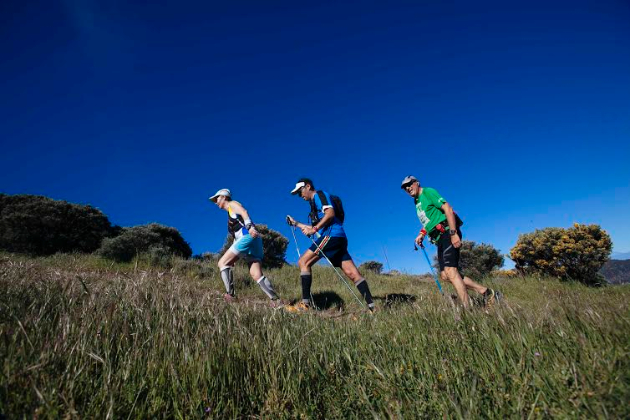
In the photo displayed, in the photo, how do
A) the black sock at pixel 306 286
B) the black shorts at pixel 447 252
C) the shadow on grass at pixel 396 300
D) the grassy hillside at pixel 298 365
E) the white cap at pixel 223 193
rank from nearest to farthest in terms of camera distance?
1. the grassy hillside at pixel 298 365
2. the shadow on grass at pixel 396 300
3. the black shorts at pixel 447 252
4. the black sock at pixel 306 286
5. the white cap at pixel 223 193

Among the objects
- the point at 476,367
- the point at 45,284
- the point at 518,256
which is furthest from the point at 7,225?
the point at 518,256

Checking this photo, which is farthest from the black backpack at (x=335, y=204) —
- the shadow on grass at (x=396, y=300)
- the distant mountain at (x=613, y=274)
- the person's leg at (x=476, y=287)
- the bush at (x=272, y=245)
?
the distant mountain at (x=613, y=274)

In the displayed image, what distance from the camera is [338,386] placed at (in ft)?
5.58

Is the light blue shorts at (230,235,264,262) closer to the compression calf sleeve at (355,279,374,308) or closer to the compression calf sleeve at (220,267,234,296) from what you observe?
the compression calf sleeve at (220,267,234,296)

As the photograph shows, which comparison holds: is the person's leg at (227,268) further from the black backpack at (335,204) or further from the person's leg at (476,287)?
the person's leg at (476,287)

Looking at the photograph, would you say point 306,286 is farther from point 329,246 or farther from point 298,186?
point 298,186

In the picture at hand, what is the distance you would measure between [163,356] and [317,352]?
1010 millimetres

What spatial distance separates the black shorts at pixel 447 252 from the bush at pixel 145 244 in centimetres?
823

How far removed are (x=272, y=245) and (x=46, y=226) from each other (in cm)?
1162

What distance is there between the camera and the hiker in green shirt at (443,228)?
182 inches

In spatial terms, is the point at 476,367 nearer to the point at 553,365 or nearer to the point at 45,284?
the point at 553,365

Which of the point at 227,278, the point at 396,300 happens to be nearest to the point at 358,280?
the point at 396,300

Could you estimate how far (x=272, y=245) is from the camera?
16.0 m

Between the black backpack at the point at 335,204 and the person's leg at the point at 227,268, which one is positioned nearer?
the black backpack at the point at 335,204
